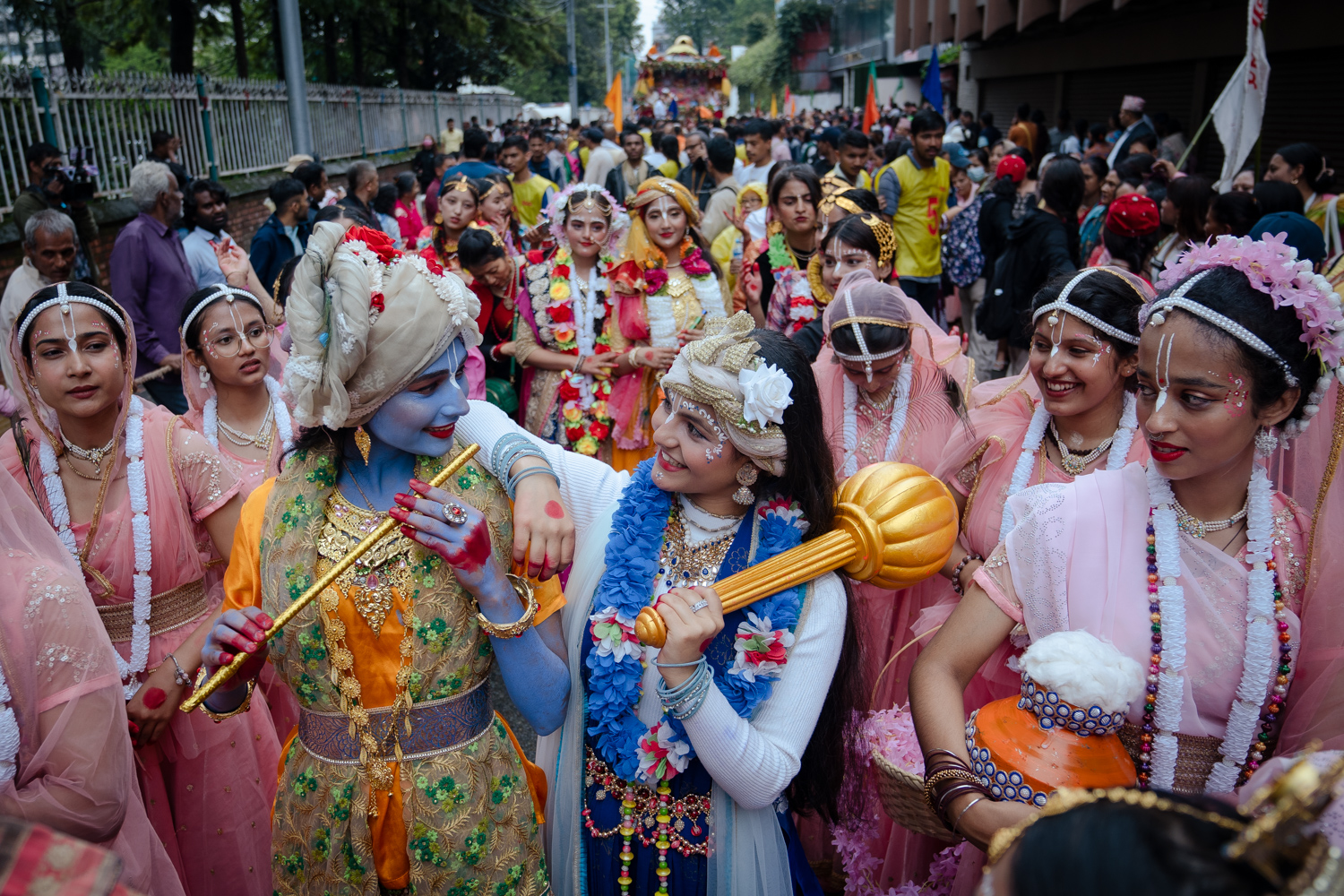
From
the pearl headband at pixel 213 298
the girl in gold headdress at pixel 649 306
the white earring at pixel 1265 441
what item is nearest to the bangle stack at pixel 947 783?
the white earring at pixel 1265 441

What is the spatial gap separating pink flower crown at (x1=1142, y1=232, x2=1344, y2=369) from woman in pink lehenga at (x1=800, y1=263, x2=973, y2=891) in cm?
141

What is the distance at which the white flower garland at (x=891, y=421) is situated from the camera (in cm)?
345

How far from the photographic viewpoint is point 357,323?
1.68 meters

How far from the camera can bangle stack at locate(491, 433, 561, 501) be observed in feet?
6.48

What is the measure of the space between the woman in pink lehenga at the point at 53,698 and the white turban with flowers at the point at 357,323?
641 mm

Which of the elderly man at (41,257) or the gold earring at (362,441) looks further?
the elderly man at (41,257)

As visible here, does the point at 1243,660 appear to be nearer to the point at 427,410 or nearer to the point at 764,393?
the point at 764,393

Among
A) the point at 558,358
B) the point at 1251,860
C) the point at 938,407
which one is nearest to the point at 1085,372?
the point at 938,407

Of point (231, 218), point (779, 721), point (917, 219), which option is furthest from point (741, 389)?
point (231, 218)

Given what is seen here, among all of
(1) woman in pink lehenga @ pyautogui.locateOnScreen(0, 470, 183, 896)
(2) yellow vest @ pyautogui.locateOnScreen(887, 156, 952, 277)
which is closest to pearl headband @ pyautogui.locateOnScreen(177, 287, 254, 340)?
(1) woman in pink lehenga @ pyautogui.locateOnScreen(0, 470, 183, 896)

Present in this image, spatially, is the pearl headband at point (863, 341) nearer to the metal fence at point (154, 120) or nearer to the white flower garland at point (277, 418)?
the white flower garland at point (277, 418)

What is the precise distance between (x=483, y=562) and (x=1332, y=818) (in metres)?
1.36

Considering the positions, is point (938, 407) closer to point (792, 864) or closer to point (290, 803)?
point (792, 864)

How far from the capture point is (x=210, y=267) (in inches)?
255
